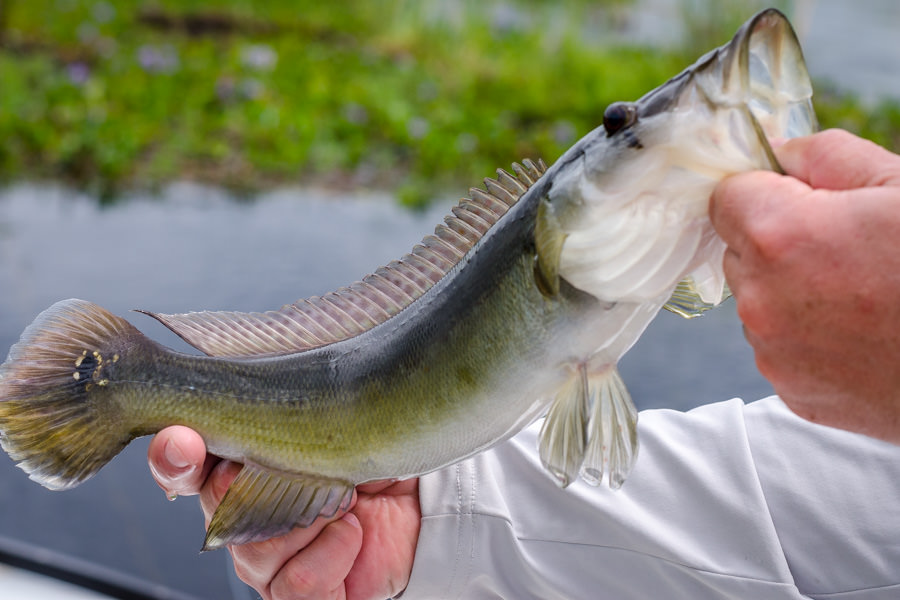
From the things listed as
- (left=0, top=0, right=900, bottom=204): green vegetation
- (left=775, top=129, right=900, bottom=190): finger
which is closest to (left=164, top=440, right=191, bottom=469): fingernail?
(left=775, top=129, right=900, bottom=190): finger

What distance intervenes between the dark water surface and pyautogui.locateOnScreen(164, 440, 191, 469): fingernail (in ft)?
3.56

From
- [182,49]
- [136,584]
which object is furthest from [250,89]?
[136,584]

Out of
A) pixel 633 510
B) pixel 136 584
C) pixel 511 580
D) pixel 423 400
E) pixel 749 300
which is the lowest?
pixel 136 584

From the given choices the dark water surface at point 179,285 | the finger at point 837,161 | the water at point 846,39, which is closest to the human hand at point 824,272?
the finger at point 837,161

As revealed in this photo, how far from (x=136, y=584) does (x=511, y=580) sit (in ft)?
3.25

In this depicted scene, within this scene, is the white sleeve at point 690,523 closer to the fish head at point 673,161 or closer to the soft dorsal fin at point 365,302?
the soft dorsal fin at point 365,302

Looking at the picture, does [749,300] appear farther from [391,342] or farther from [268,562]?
[268,562]

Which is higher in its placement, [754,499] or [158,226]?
[754,499]

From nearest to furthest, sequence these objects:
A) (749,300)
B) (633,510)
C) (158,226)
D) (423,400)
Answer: (749,300) → (423,400) → (633,510) → (158,226)

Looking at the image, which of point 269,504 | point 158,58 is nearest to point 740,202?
point 269,504

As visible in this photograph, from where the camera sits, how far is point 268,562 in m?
1.21

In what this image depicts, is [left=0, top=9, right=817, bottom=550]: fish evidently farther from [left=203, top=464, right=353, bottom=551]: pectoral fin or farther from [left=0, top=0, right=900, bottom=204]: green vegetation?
[left=0, top=0, right=900, bottom=204]: green vegetation

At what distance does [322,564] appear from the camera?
120cm

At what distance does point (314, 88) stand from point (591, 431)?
420cm
